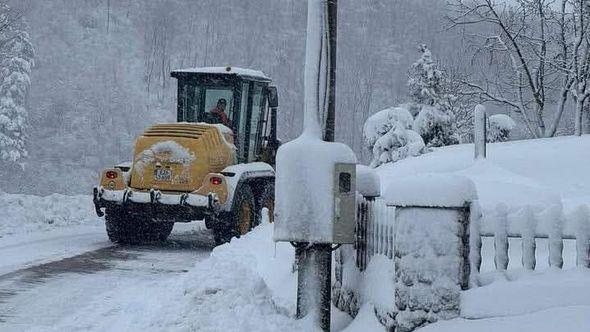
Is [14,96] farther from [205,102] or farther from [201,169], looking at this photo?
[201,169]

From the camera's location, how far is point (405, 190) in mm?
5488

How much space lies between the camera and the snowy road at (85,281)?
23.3 feet

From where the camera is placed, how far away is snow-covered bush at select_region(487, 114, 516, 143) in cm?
2819

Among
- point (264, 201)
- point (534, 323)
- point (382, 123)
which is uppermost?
point (382, 123)

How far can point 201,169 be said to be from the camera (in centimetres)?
1259

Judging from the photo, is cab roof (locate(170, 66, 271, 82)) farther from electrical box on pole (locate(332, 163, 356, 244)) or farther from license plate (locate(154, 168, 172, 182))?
electrical box on pole (locate(332, 163, 356, 244))

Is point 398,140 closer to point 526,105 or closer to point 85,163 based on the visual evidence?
point 526,105

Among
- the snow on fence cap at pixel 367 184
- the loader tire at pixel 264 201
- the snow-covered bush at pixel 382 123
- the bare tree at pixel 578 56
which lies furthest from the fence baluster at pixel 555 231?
the snow-covered bush at pixel 382 123

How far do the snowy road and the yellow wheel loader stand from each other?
57cm

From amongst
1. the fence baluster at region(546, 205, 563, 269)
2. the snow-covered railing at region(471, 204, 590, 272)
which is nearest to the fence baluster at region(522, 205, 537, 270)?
the snow-covered railing at region(471, 204, 590, 272)

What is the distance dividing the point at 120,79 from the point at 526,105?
310 feet

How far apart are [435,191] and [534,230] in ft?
2.31

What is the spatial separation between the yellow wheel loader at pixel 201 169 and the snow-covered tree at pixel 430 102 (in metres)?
21.4

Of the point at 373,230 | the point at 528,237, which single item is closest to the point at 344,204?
the point at 373,230
